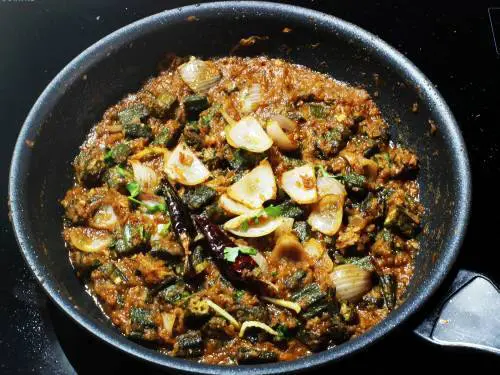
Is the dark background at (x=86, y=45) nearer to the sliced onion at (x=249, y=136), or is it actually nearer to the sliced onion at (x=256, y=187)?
the sliced onion at (x=256, y=187)

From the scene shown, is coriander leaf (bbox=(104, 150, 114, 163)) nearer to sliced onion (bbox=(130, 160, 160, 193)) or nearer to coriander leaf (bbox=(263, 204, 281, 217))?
sliced onion (bbox=(130, 160, 160, 193))

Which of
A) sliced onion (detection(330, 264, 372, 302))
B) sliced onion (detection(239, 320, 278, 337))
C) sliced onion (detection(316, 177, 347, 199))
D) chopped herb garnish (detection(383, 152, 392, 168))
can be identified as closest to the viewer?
sliced onion (detection(239, 320, 278, 337))

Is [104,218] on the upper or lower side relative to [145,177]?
lower

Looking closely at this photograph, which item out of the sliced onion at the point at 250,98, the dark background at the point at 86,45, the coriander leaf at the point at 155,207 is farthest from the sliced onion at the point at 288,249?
the dark background at the point at 86,45

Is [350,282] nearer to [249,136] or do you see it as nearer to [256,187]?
[256,187]

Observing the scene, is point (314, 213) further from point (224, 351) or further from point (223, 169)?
point (224, 351)

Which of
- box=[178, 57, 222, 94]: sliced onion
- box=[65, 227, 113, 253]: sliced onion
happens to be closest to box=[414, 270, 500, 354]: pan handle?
box=[65, 227, 113, 253]: sliced onion

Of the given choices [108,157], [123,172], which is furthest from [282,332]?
[108,157]
